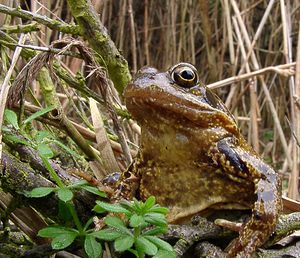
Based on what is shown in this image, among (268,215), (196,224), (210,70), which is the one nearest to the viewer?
(268,215)

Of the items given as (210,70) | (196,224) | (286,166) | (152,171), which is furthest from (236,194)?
(210,70)

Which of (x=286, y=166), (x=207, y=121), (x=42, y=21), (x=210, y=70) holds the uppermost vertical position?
(x=42, y=21)

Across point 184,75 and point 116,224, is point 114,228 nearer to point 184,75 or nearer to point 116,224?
point 116,224

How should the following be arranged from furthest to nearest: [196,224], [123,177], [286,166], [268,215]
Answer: [286,166] < [123,177] < [196,224] < [268,215]

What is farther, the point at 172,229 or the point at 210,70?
the point at 210,70

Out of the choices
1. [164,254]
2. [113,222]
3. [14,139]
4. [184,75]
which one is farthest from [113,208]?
[184,75]

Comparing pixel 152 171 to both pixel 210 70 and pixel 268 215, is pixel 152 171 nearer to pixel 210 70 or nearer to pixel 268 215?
pixel 268 215

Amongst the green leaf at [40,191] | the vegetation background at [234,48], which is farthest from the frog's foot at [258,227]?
the vegetation background at [234,48]
